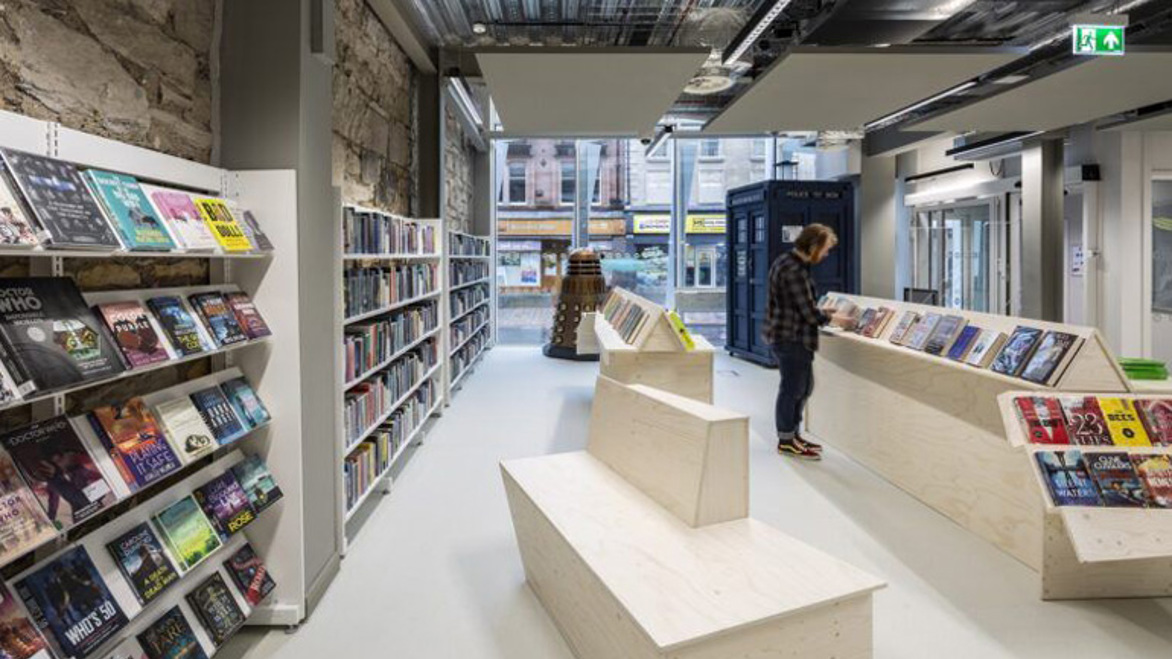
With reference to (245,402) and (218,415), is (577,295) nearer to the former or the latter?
(245,402)

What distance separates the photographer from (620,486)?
9.11 ft

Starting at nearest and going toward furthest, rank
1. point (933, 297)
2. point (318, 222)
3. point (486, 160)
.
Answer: point (318, 222), point (933, 297), point (486, 160)

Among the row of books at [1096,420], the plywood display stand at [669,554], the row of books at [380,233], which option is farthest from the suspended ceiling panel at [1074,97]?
the row of books at [380,233]

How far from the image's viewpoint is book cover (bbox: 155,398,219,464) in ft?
7.11

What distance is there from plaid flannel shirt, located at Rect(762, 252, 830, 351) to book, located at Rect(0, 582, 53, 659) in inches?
167

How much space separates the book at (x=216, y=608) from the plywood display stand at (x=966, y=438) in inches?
117

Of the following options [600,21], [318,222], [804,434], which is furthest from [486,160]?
[318,222]

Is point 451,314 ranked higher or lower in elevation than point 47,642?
higher

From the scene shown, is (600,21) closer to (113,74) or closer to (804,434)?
(804,434)

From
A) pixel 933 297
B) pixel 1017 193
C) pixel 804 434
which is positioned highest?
pixel 1017 193

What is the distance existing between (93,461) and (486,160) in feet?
30.3

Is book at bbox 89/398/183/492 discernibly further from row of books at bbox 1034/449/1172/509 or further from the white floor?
row of books at bbox 1034/449/1172/509

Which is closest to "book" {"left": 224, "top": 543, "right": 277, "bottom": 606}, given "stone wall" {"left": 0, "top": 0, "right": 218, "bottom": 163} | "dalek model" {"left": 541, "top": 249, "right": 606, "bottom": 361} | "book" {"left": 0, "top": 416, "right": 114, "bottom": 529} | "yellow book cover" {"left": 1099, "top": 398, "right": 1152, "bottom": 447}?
"book" {"left": 0, "top": 416, "right": 114, "bottom": 529}

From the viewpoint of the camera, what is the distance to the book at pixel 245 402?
252 cm
